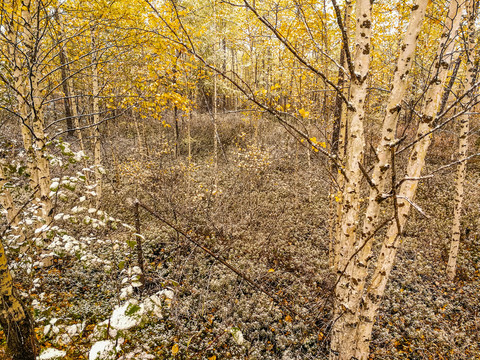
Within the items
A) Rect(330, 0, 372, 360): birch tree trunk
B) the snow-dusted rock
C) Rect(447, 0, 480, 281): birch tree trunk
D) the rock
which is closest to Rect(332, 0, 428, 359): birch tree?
Rect(330, 0, 372, 360): birch tree trunk

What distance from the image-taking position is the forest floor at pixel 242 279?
408 centimetres

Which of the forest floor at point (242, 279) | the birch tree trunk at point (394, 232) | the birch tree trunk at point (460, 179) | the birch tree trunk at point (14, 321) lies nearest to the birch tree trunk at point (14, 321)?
the birch tree trunk at point (14, 321)

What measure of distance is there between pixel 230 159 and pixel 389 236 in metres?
11.6

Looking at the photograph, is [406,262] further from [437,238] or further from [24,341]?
[24,341]

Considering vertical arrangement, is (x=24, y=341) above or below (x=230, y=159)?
above

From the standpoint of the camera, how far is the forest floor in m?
4.08

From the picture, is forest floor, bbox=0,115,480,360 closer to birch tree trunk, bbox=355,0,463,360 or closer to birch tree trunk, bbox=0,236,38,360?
birch tree trunk, bbox=0,236,38,360

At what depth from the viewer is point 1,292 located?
2004 millimetres

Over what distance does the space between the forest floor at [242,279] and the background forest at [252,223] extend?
0.15ft

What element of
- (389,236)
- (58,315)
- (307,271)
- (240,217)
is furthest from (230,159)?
(389,236)

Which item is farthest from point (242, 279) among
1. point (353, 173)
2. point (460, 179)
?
point (460, 179)

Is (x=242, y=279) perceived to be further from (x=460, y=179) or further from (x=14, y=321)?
(x=460, y=179)

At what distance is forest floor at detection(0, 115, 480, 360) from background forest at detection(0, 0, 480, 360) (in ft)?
0.15

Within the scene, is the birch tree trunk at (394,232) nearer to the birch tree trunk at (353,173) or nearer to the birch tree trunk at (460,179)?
the birch tree trunk at (353,173)
